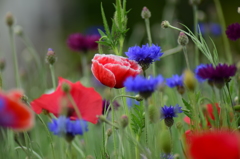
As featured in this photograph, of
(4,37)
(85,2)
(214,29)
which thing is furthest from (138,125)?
(85,2)

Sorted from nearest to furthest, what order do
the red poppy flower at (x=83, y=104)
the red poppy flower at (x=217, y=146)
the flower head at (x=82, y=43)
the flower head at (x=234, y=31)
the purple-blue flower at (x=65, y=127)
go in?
the red poppy flower at (x=217, y=146)
the purple-blue flower at (x=65, y=127)
the red poppy flower at (x=83, y=104)
the flower head at (x=234, y=31)
the flower head at (x=82, y=43)

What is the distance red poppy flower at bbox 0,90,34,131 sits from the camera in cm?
41

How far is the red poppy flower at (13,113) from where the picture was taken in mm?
413

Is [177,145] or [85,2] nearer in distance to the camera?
[177,145]

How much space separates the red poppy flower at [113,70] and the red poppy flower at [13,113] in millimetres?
250

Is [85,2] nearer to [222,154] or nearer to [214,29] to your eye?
[214,29]

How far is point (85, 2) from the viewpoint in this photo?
15.3 feet

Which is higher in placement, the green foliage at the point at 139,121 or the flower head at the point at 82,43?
the flower head at the point at 82,43

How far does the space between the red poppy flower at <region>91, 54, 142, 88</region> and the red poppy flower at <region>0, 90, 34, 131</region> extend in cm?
25

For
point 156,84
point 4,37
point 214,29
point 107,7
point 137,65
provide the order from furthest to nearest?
point 107,7
point 4,37
point 214,29
point 137,65
point 156,84

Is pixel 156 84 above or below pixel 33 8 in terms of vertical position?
below

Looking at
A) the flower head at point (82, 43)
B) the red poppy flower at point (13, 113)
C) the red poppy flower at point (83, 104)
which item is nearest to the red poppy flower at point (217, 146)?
the red poppy flower at point (13, 113)

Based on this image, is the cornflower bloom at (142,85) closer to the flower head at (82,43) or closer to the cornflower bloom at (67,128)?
the cornflower bloom at (67,128)

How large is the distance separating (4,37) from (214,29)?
2.02 metres
